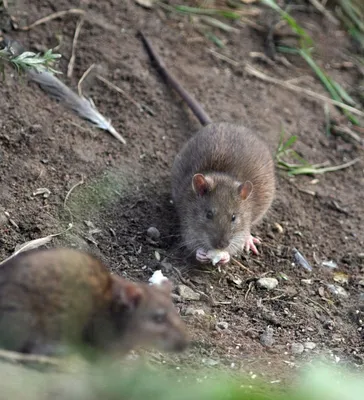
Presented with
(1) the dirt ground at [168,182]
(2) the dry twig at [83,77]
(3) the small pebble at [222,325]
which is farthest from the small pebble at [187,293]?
(2) the dry twig at [83,77]

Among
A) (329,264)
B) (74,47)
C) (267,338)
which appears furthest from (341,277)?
(74,47)

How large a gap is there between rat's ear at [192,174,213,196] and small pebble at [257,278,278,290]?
2.52ft

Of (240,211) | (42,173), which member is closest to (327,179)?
(240,211)

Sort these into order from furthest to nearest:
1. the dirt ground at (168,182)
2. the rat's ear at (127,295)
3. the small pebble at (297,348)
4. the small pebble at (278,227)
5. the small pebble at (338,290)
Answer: the small pebble at (278,227) → the small pebble at (338,290) → the dirt ground at (168,182) → the small pebble at (297,348) → the rat's ear at (127,295)

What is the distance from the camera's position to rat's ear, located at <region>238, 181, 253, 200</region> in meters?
5.00

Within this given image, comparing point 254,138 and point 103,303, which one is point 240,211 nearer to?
point 254,138

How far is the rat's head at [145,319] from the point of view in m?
3.21

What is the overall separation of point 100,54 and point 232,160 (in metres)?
1.66

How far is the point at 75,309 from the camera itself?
3.03 m

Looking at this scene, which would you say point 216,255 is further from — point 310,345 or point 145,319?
point 145,319

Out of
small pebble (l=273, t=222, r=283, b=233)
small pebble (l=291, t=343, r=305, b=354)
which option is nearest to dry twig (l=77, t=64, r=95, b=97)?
small pebble (l=273, t=222, r=283, b=233)

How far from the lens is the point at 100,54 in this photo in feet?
20.3

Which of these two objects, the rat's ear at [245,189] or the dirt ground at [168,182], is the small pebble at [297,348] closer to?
the dirt ground at [168,182]

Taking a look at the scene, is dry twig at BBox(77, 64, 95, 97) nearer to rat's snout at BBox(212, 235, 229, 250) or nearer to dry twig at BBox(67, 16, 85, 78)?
dry twig at BBox(67, 16, 85, 78)
